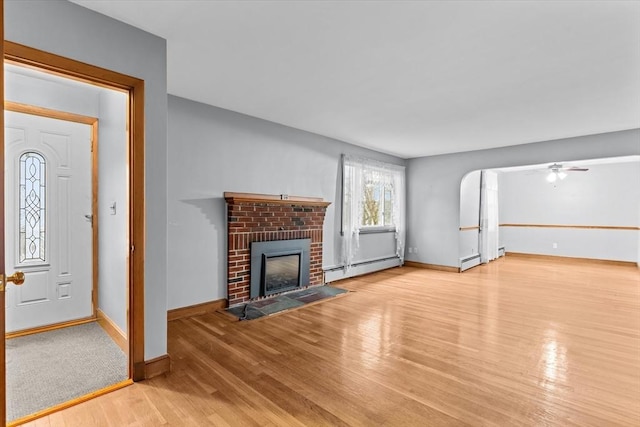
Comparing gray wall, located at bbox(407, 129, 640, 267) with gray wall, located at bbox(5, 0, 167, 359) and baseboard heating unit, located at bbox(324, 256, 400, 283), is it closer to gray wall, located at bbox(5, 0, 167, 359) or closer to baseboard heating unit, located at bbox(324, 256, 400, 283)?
baseboard heating unit, located at bbox(324, 256, 400, 283)

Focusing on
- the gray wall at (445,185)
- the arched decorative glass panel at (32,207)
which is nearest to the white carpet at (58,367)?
the arched decorative glass panel at (32,207)

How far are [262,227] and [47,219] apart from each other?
86.7 inches

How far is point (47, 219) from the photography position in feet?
10.5

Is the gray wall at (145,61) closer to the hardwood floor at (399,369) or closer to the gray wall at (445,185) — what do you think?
the hardwood floor at (399,369)

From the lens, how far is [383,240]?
6535mm

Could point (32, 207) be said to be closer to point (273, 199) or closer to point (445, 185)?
point (273, 199)

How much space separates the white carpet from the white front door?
0.92ft

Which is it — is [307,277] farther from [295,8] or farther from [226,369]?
[295,8]

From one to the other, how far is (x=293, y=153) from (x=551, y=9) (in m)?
3.36

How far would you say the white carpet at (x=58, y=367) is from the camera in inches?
81.0

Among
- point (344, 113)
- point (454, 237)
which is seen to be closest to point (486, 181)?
point (454, 237)

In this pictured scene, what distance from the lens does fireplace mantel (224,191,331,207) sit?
3.90 m

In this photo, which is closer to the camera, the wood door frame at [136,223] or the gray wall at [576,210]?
the wood door frame at [136,223]

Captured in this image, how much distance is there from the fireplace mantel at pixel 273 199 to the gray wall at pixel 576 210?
5841 millimetres
